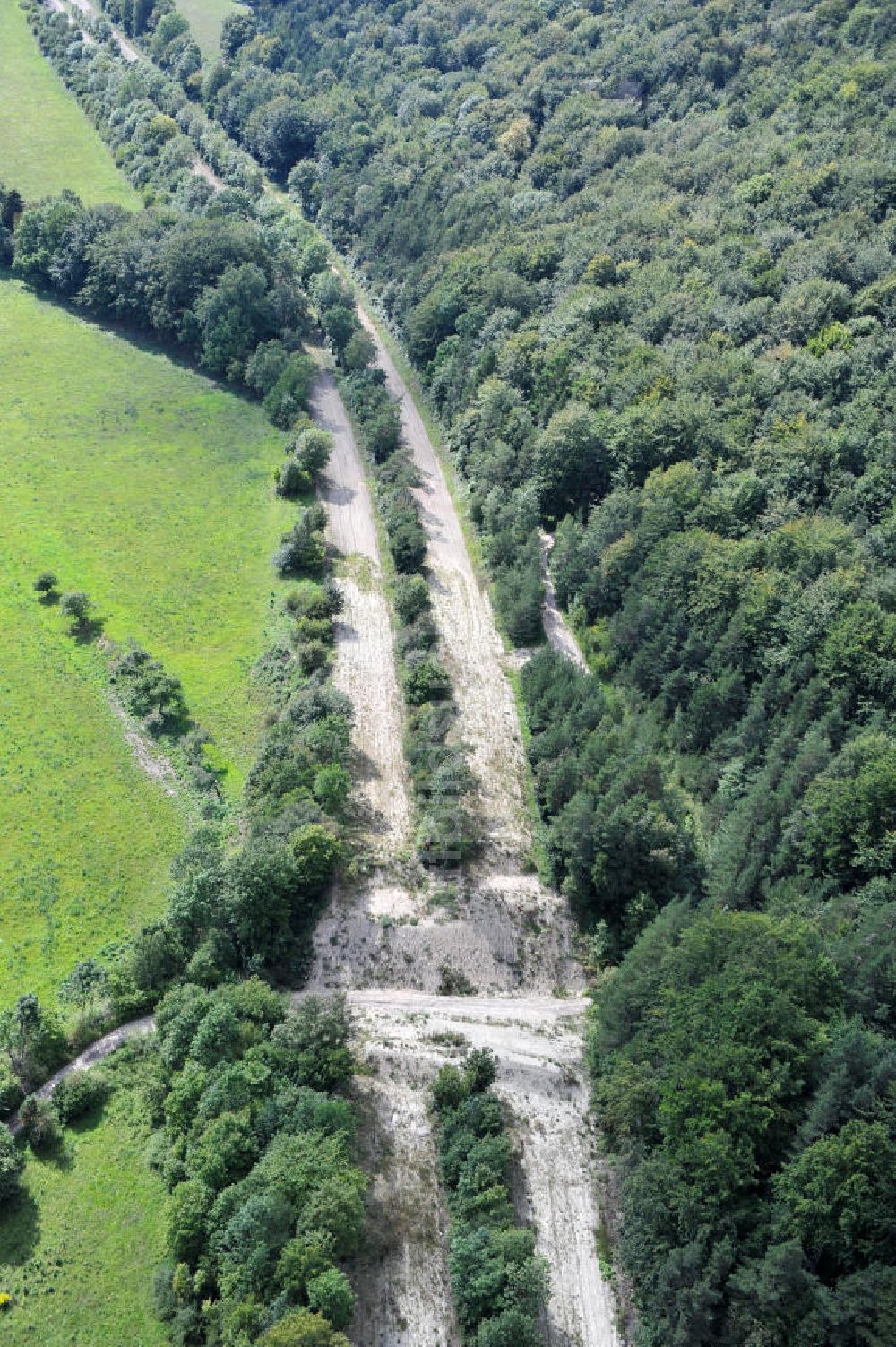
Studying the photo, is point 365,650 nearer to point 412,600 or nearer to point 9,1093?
point 412,600

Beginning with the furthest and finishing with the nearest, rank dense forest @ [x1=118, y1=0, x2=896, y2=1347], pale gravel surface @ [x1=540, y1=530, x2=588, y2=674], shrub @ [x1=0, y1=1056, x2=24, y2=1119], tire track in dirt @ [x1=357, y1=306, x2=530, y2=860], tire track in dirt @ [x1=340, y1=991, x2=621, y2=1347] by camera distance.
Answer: pale gravel surface @ [x1=540, y1=530, x2=588, y2=674] → tire track in dirt @ [x1=357, y1=306, x2=530, y2=860] → shrub @ [x1=0, y1=1056, x2=24, y2=1119] → tire track in dirt @ [x1=340, y1=991, x2=621, y2=1347] → dense forest @ [x1=118, y1=0, x2=896, y2=1347]

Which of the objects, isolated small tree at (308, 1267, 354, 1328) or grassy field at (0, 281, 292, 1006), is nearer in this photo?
isolated small tree at (308, 1267, 354, 1328)

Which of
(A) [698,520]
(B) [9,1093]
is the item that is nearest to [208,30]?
(A) [698,520]

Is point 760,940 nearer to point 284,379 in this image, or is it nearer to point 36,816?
point 36,816

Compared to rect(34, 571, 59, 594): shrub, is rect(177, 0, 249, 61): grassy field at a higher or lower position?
higher

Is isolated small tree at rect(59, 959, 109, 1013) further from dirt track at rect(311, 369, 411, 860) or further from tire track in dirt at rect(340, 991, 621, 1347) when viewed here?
dirt track at rect(311, 369, 411, 860)

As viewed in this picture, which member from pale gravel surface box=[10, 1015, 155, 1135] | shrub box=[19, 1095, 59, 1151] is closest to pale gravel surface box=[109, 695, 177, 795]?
pale gravel surface box=[10, 1015, 155, 1135]

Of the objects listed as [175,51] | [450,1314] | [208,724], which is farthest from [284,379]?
[175,51]
